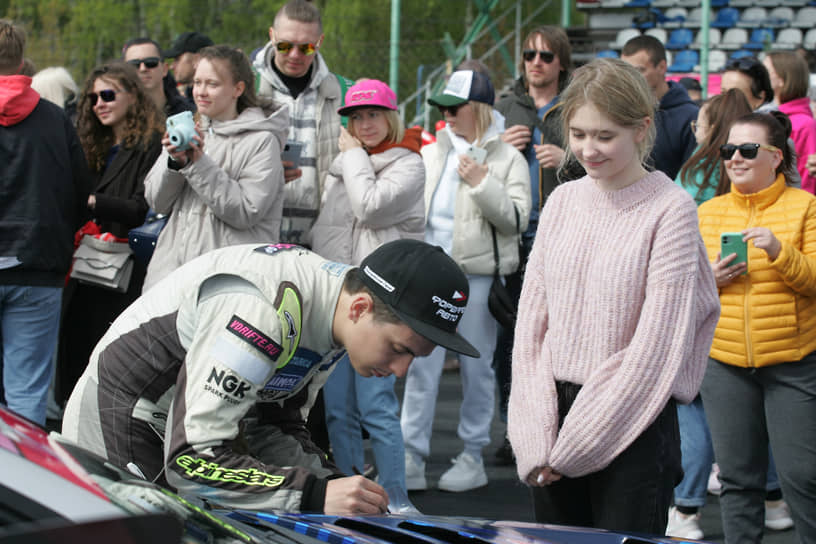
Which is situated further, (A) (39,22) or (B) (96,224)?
(A) (39,22)

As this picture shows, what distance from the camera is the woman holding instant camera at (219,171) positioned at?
4.37 m

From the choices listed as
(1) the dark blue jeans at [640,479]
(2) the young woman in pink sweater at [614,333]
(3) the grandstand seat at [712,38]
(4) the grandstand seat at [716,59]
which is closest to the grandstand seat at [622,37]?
(3) the grandstand seat at [712,38]

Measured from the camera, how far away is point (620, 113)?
2.79 metres

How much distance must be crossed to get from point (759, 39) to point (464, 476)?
1648cm

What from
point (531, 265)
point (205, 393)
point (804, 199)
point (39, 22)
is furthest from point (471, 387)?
point (39, 22)

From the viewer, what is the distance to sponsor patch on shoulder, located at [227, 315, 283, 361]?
231 cm

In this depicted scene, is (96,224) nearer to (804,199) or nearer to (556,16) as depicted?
(804,199)

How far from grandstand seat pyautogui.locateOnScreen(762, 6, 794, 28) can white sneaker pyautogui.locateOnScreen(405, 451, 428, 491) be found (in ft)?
55.4

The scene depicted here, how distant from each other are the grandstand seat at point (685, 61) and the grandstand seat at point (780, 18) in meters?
2.00

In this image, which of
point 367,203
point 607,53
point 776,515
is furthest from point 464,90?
point 607,53

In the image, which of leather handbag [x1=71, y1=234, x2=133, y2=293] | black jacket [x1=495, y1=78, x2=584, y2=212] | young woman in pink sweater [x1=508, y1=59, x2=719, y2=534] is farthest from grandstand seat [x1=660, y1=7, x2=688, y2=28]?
young woman in pink sweater [x1=508, y1=59, x2=719, y2=534]

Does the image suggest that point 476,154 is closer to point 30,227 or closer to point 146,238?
point 146,238

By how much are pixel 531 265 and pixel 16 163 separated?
2.78 m

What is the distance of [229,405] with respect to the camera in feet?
7.66
